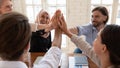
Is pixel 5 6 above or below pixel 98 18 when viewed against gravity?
above

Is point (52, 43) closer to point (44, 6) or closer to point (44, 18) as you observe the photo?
point (44, 18)

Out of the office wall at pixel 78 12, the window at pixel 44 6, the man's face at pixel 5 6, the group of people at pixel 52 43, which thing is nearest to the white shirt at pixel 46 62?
the group of people at pixel 52 43

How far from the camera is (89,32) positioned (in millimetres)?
2709

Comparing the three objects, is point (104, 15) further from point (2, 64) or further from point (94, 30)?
point (2, 64)

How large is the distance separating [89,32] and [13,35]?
199 cm

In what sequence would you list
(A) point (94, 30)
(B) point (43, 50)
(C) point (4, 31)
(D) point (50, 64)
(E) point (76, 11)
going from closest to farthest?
(C) point (4, 31) → (D) point (50, 64) → (B) point (43, 50) → (A) point (94, 30) → (E) point (76, 11)

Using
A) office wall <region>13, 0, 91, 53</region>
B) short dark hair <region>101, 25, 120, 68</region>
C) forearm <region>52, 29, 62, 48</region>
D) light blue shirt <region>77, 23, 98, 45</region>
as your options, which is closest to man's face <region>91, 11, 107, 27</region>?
light blue shirt <region>77, 23, 98, 45</region>

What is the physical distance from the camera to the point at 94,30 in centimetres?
272

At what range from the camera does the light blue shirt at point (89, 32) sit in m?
2.68

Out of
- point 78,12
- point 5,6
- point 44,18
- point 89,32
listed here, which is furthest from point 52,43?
point 78,12

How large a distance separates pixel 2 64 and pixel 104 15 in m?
2.18

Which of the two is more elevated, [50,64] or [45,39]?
[50,64]

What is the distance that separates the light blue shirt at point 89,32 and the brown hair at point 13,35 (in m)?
1.88

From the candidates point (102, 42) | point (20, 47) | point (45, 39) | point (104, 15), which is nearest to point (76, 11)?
point (104, 15)
